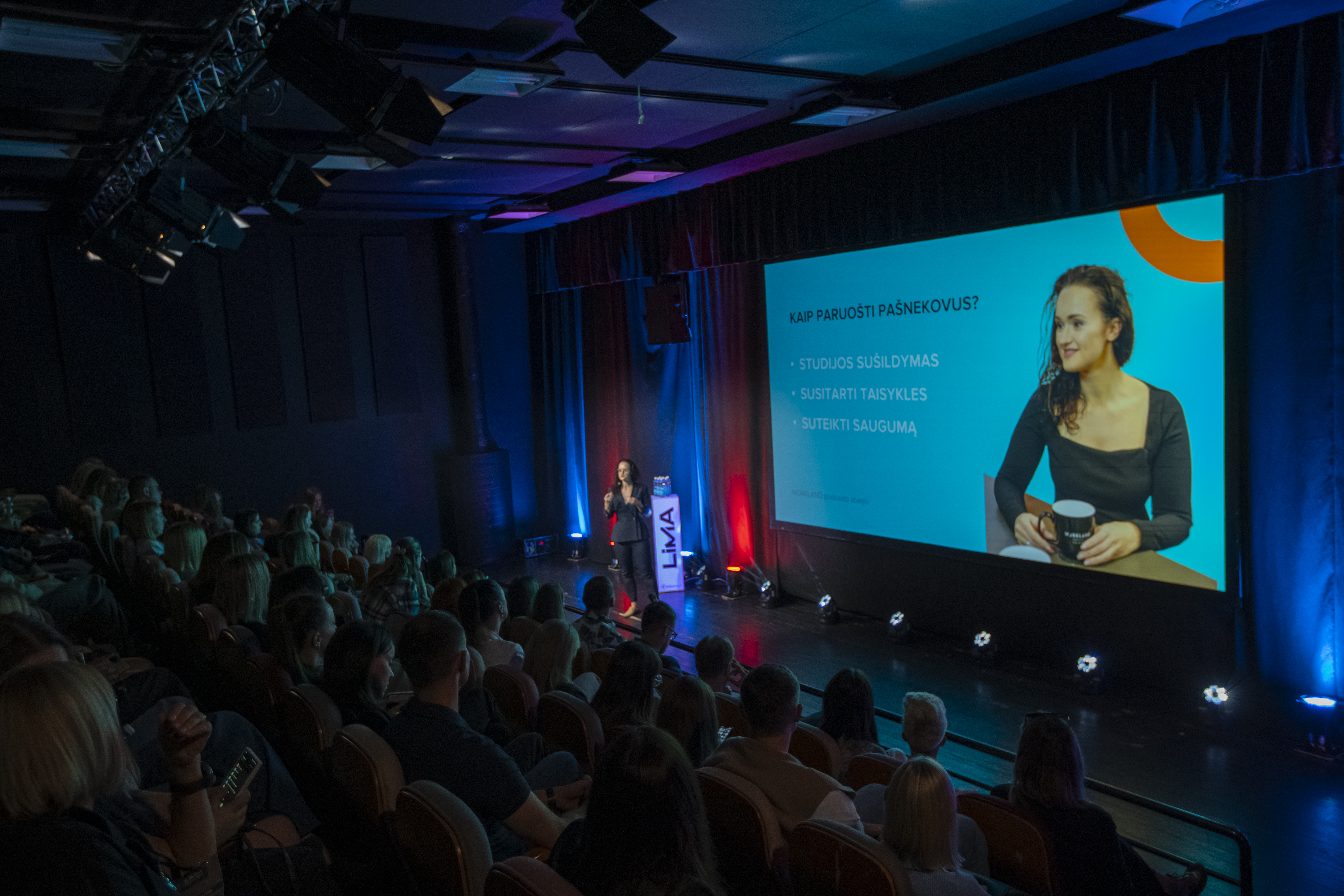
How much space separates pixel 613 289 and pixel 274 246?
12.2 ft

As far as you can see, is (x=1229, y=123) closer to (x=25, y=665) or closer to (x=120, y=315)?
(x=25, y=665)

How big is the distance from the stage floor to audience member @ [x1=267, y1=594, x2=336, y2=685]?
10.6ft

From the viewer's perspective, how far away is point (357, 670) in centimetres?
301

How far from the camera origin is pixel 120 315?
902 centimetres

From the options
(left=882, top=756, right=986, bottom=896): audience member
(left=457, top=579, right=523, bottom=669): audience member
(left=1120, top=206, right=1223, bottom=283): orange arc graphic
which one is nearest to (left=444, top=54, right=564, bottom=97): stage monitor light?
(left=457, top=579, right=523, bottom=669): audience member

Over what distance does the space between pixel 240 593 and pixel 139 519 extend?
2.28m

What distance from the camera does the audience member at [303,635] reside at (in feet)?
11.3

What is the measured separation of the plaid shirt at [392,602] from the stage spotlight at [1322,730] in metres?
4.73

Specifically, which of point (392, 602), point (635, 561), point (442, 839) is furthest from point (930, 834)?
point (635, 561)

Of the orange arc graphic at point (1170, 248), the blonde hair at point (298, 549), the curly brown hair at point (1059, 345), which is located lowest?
the blonde hair at point (298, 549)

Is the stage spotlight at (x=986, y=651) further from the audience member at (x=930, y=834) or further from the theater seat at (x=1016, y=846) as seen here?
the audience member at (x=930, y=834)

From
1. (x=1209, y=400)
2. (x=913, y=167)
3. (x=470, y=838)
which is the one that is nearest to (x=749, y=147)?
(x=913, y=167)

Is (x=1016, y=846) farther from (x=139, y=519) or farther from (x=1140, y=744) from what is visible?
(x=139, y=519)

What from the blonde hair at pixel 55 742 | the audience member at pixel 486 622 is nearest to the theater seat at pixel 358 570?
the audience member at pixel 486 622
